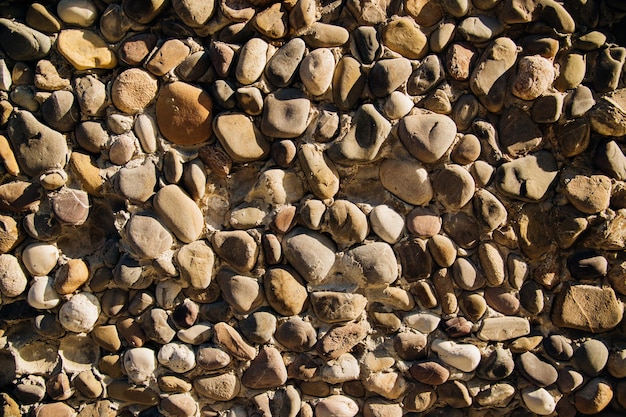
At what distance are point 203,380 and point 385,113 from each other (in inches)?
30.7

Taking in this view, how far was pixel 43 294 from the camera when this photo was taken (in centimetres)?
131

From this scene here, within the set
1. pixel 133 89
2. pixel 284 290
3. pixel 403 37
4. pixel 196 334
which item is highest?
pixel 403 37

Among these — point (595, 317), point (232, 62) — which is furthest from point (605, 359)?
point (232, 62)

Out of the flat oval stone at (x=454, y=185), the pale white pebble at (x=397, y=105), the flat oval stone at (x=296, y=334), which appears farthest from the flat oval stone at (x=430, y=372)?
the pale white pebble at (x=397, y=105)

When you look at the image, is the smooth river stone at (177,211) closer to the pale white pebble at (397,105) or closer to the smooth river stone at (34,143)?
the smooth river stone at (34,143)

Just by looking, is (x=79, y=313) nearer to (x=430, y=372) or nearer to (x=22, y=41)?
(x=22, y=41)

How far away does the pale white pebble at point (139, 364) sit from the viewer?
1327 millimetres

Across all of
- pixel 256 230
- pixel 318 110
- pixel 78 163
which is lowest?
pixel 256 230

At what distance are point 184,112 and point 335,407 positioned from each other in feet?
2.60

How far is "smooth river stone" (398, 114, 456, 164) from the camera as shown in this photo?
4.18 feet

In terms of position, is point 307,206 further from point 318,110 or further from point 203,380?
point 203,380

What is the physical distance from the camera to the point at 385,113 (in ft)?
4.25

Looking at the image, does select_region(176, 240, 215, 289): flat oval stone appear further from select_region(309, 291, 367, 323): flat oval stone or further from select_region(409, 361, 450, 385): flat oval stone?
select_region(409, 361, 450, 385): flat oval stone

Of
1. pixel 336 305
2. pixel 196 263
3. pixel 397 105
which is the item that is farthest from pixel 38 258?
pixel 397 105
